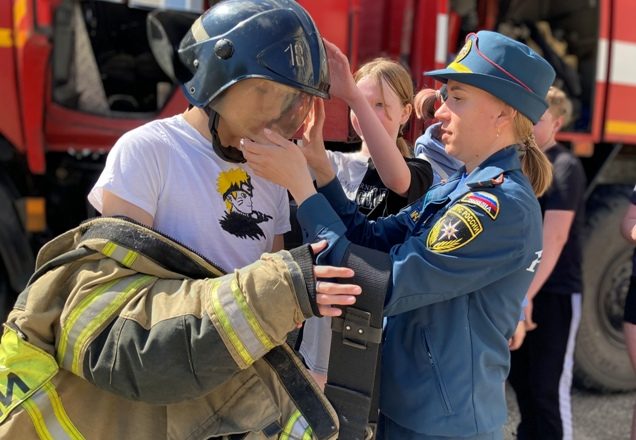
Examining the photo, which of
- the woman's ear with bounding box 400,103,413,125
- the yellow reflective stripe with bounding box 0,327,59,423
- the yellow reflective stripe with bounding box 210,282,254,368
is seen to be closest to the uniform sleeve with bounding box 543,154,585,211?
the woman's ear with bounding box 400,103,413,125

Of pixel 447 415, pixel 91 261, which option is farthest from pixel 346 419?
pixel 91 261

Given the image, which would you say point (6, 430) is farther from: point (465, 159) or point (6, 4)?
point (6, 4)

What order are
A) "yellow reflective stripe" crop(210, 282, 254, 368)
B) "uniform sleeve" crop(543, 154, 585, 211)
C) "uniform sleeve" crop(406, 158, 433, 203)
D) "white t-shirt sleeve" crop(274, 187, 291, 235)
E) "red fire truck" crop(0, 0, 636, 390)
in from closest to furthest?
"yellow reflective stripe" crop(210, 282, 254, 368) → "white t-shirt sleeve" crop(274, 187, 291, 235) → "uniform sleeve" crop(406, 158, 433, 203) → "red fire truck" crop(0, 0, 636, 390) → "uniform sleeve" crop(543, 154, 585, 211)

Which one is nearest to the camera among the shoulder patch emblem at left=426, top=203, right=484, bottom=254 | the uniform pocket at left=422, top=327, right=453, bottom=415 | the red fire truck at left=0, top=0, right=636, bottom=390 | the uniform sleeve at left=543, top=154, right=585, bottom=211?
the shoulder patch emblem at left=426, top=203, right=484, bottom=254

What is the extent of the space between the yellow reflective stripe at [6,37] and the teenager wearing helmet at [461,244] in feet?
6.63

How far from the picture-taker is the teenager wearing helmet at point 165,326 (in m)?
1.25

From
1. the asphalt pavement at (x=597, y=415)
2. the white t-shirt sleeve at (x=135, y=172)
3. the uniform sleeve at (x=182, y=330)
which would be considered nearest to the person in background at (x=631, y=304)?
the asphalt pavement at (x=597, y=415)

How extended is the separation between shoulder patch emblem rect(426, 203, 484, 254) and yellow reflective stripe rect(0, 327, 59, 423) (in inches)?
33.3

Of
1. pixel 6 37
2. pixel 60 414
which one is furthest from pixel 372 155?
pixel 6 37

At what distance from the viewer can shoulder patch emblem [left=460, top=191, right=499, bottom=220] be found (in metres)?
1.52

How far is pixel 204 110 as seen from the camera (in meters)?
1.55

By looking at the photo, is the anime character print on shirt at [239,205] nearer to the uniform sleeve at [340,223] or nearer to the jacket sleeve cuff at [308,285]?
the uniform sleeve at [340,223]

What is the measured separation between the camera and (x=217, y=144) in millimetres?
1526

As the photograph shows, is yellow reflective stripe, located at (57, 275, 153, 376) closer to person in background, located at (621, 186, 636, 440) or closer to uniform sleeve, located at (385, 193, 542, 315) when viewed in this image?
uniform sleeve, located at (385, 193, 542, 315)
